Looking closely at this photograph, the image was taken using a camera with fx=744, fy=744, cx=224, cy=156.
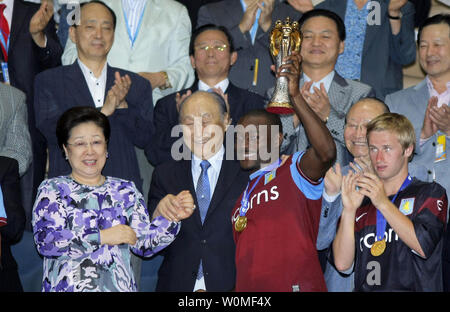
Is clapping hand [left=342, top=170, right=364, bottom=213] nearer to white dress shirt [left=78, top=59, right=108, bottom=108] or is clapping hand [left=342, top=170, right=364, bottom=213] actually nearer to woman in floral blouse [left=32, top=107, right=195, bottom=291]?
woman in floral blouse [left=32, top=107, right=195, bottom=291]

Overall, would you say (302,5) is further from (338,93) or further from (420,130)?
(420,130)

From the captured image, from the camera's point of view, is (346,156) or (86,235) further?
(346,156)

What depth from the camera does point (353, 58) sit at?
20.8 feet

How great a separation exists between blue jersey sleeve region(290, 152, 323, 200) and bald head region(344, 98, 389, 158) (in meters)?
0.86

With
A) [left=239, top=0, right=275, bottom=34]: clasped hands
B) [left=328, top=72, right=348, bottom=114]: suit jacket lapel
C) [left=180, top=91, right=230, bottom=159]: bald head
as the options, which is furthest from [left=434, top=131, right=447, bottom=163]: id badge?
[left=239, top=0, right=275, bottom=34]: clasped hands

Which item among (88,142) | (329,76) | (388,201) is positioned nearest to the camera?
(388,201)

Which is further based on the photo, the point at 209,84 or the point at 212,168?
the point at 209,84

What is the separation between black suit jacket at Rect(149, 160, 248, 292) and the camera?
4859 mm

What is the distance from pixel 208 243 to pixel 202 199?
314 mm

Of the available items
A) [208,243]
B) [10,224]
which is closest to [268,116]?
[208,243]

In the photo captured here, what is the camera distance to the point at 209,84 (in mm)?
5977
